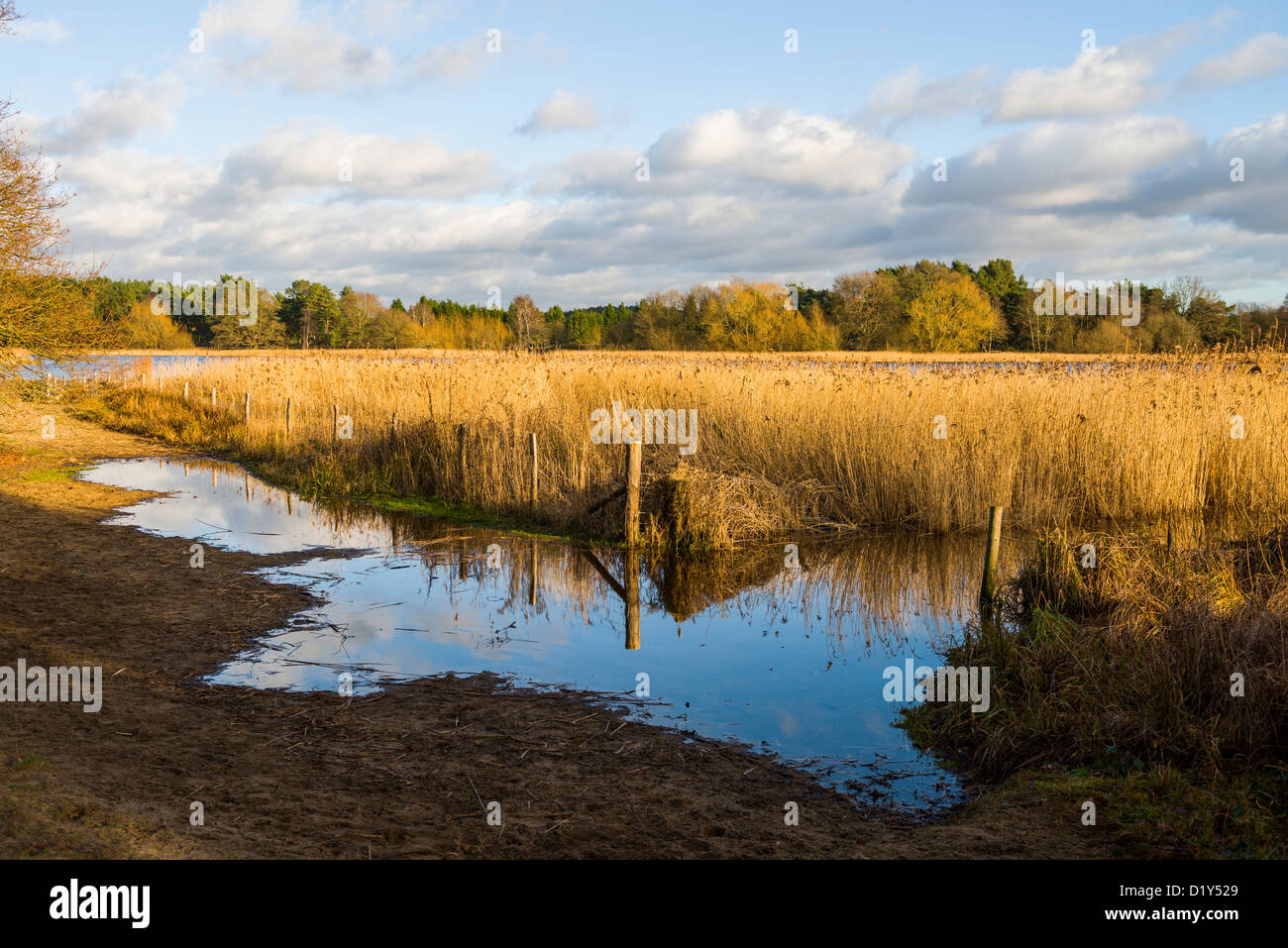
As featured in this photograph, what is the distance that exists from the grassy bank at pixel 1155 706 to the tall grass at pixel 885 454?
579cm

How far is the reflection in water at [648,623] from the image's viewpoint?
21.7 feet

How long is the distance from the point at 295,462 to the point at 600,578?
10380mm

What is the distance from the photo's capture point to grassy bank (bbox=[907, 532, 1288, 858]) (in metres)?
4.54

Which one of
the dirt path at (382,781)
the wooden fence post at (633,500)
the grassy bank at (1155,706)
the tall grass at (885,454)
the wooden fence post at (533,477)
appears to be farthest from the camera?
the wooden fence post at (533,477)

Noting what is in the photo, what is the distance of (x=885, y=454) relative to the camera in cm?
1418

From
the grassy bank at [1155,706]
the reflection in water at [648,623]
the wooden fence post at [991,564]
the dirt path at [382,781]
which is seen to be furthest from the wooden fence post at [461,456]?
the grassy bank at [1155,706]

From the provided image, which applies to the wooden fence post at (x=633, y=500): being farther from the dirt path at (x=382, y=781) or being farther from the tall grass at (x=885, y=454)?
the dirt path at (x=382, y=781)

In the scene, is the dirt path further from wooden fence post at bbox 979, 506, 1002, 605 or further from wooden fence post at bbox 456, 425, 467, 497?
wooden fence post at bbox 456, 425, 467, 497

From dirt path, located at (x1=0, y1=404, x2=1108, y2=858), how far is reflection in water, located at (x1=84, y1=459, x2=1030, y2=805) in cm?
48

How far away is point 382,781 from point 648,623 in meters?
4.32

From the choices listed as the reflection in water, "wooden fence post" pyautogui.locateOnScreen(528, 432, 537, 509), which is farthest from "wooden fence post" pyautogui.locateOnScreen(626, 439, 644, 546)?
"wooden fence post" pyautogui.locateOnScreen(528, 432, 537, 509)

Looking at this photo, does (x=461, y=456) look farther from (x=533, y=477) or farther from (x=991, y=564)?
(x=991, y=564)
